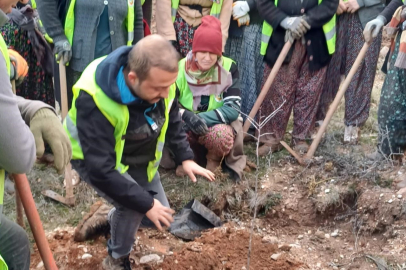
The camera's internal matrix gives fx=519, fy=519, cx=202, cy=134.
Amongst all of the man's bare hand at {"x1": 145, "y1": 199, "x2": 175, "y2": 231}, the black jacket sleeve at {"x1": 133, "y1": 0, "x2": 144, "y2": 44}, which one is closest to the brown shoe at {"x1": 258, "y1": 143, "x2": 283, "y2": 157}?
the black jacket sleeve at {"x1": 133, "y1": 0, "x2": 144, "y2": 44}

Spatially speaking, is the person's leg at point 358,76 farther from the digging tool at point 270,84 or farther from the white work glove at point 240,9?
the white work glove at point 240,9

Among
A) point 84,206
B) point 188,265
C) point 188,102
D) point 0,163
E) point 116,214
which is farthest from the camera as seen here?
point 188,102

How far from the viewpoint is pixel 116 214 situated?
303cm

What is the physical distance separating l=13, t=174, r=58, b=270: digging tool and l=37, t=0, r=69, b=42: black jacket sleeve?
1.89 meters

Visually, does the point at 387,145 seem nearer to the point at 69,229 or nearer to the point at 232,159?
the point at 232,159

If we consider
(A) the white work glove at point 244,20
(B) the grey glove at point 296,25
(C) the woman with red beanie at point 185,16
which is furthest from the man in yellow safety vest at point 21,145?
(A) the white work glove at point 244,20

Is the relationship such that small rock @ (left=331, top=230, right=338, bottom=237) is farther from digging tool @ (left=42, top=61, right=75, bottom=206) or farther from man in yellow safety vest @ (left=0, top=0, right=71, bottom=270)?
man in yellow safety vest @ (left=0, top=0, right=71, bottom=270)

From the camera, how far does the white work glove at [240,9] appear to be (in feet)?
15.9

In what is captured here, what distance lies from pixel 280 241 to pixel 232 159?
952mm

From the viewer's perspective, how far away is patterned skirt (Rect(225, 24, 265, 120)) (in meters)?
5.02

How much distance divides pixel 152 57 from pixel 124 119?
0.38 metres

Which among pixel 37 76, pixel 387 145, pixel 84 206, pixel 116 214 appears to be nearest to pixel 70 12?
pixel 37 76

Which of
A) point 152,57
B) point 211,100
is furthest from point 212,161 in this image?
point 152,57

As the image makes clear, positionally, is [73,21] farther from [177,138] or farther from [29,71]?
[177,138]
